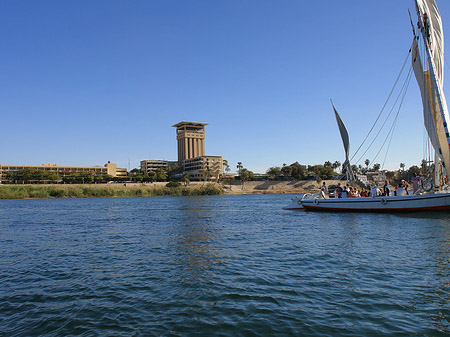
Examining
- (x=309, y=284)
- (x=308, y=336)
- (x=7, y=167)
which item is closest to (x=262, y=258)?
(x=309, y=284)

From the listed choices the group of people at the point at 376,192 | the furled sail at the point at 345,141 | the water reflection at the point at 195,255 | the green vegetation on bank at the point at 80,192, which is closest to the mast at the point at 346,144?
the furled sail at the point at 345,141

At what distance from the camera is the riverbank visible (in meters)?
101

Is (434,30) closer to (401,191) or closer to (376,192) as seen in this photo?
(401,191)

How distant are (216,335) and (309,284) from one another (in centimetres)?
441

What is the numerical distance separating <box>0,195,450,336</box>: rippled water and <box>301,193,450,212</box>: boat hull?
39.5ft

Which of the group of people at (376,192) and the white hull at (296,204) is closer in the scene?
the group of people at (376,192)

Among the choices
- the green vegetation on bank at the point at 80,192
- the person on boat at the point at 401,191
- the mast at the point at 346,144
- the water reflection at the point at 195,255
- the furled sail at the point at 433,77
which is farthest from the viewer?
the green vegetation on bank at the point at 80,192

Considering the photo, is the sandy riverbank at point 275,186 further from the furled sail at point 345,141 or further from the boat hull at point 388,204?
the boat hull at point 388,204

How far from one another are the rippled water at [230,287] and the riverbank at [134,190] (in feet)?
306

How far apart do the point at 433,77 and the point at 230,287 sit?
28.3 meters

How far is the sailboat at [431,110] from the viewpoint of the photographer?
28.8 metres

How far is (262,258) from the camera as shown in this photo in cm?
1441

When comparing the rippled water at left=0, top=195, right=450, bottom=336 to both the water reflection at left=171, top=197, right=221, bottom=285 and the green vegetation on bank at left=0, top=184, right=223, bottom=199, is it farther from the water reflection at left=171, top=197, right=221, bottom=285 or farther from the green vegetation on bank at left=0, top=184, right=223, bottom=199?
the green vegetation on bank at left=0, top=184, right=223, bottom=199

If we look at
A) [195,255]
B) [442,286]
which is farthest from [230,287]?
[442,286]
